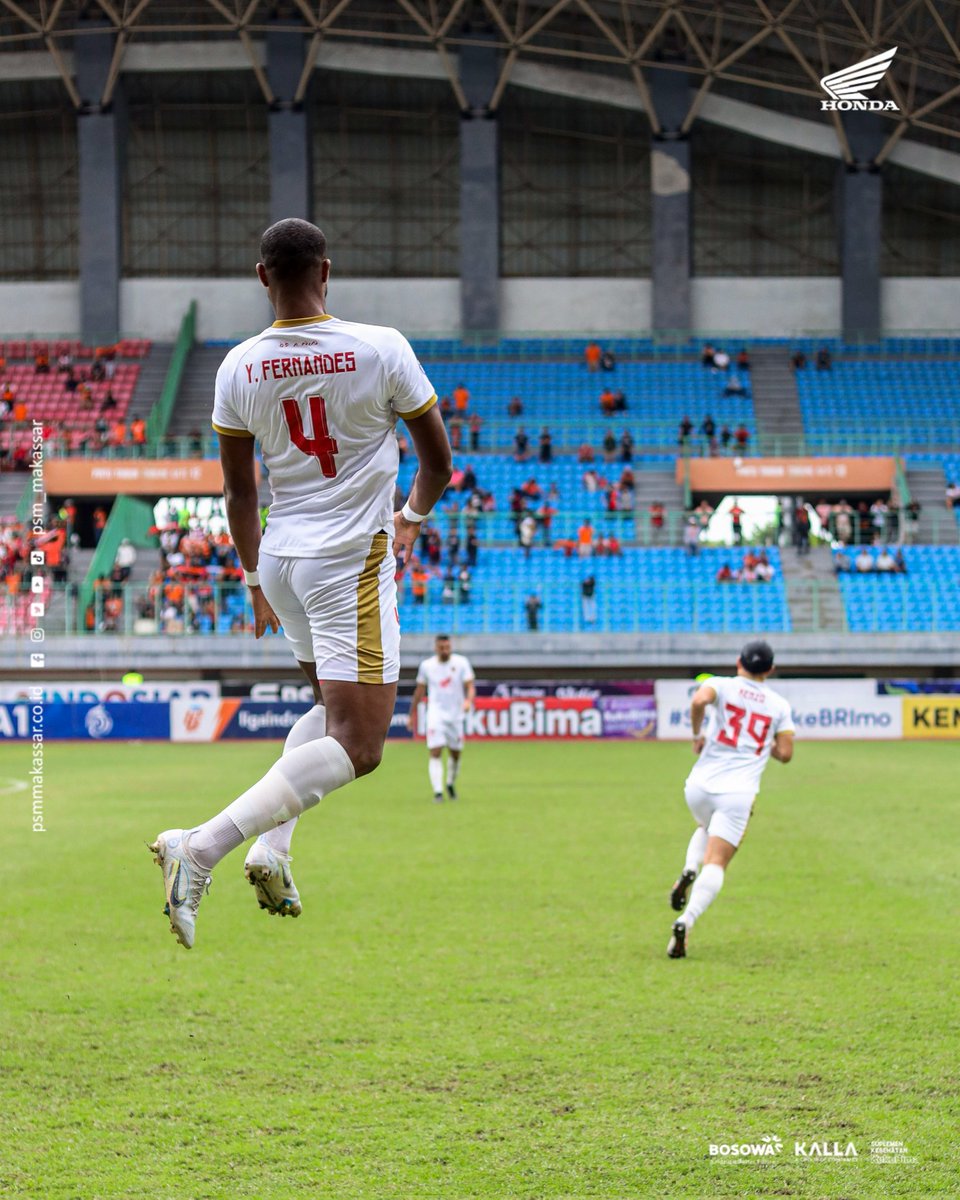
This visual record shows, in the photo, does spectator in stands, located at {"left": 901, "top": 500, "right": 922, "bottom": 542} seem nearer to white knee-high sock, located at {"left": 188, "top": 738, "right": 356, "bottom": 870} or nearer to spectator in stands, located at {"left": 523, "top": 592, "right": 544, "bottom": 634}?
spectator in stands, located at {"left": 523, "top": 592, "right": 544, "bottom": 634}

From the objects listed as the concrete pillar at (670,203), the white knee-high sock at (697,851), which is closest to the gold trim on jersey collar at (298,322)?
the white knee-high sock at (697,851)

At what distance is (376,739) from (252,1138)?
2.04 metres

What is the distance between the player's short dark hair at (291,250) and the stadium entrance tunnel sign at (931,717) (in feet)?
98.6

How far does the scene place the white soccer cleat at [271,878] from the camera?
4875 mm

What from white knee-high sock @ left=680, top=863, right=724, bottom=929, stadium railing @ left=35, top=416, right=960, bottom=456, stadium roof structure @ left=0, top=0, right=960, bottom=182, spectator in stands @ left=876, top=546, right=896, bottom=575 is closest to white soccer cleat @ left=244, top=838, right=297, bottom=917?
white knee-high sock @ left=680, top=863, right=724, bottom=929

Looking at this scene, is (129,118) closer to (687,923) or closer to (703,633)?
(703,633)

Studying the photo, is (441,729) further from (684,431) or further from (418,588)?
(684,431)

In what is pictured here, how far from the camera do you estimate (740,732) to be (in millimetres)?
10570

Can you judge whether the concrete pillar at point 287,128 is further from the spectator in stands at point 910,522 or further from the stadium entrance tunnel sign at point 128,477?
the spectator in stands at point 910,522

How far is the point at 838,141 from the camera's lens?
5009 centimetres

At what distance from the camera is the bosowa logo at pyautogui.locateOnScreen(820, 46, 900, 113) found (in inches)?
1770

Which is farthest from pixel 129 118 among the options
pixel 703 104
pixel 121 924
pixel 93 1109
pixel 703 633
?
pixel 93 1109

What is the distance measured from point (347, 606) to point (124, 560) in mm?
34906

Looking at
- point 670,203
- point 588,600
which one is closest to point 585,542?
point 588,600
